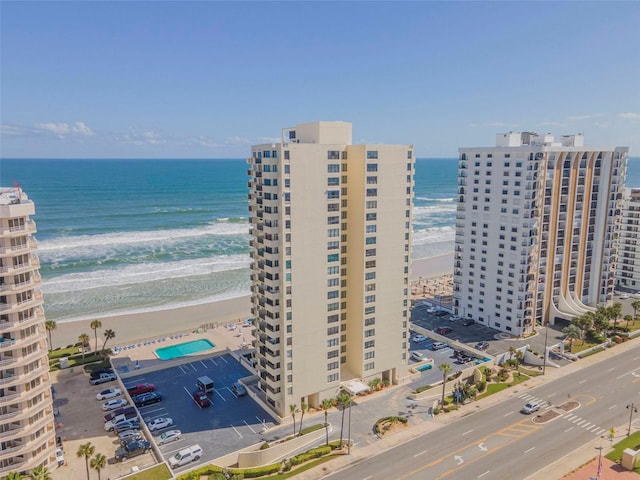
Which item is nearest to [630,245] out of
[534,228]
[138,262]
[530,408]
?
[534,228]

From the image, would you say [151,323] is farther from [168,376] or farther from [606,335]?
[606,335]

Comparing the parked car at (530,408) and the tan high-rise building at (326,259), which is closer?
the tan high-rise building at (326,259)

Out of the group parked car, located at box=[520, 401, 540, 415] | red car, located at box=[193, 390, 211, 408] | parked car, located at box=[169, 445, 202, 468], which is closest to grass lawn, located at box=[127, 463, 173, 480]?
parked car, located at box=[169, 445, 202, 468]

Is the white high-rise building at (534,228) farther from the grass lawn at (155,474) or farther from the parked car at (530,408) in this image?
the grass lawn at (155,474)

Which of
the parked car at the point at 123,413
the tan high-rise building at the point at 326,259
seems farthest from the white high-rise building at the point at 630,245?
the parked car at the point at 123,413

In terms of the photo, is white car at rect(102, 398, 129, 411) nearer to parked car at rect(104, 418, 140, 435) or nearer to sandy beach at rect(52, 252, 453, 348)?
parked car at rect(104, 418, 140, 435)
